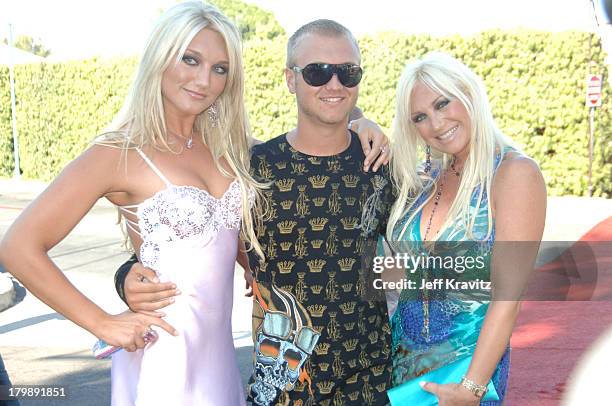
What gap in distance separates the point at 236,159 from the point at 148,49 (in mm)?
518

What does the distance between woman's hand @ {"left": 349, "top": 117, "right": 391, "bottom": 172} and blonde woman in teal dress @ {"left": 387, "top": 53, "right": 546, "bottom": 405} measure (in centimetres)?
6

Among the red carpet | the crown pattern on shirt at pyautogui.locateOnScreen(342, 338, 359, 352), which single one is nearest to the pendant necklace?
the crown pattern on shirt at pyautogui.locateOnScreen(342, 338, 359, 352)

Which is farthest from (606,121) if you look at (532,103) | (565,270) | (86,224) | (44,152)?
(44,152)

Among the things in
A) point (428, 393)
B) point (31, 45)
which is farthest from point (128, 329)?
point (31, 45)

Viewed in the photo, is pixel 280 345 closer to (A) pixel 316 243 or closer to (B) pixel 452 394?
(A) pixel 316 243

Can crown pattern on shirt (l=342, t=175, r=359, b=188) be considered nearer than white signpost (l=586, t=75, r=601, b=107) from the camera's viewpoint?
Yes

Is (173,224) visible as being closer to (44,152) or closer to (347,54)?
(347,54)

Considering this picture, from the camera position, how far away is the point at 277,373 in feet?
8.31

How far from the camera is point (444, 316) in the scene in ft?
8.25

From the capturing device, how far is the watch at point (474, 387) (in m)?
2.29

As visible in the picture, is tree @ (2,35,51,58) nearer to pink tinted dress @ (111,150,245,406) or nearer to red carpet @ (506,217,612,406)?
red carpet @ (506,217,612,406)

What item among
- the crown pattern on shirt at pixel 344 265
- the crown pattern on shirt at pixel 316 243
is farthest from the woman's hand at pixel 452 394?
the crown pattern on shirt at pixel 316 243

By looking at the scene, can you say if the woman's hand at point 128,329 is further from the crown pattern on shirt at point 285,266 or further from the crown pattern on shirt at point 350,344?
the crown pattern on shirt at point 350,344

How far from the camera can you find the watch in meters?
2.29
